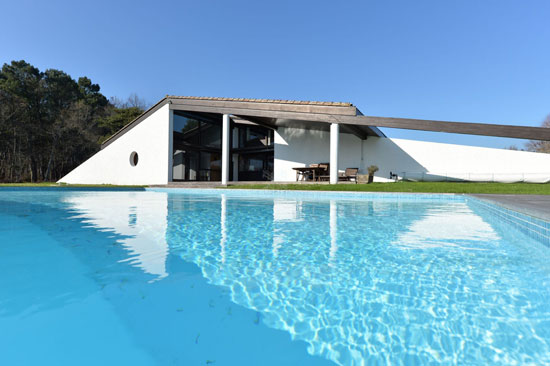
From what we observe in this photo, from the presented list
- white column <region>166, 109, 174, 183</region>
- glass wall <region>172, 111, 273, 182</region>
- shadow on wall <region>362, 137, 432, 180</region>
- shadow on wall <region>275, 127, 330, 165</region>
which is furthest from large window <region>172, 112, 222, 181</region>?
shadow on wall <region>362, 137, 432, 180</region>

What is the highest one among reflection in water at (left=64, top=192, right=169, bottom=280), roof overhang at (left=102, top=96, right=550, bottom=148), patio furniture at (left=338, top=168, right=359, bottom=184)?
roof overhang at (left=102, top=96, right=550, bottom=148)

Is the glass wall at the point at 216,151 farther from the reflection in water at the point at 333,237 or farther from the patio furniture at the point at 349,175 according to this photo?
the reflection in water at the point at 333,237

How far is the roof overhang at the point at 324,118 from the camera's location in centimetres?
1027

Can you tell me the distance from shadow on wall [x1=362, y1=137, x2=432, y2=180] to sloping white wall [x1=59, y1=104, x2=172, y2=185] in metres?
11.5

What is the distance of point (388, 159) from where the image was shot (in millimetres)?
15344

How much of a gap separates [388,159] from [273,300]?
1490cm

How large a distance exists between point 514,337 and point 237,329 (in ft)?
4.91

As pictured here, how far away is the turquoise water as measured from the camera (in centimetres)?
140

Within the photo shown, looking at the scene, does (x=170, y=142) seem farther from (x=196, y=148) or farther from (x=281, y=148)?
(x=281, y=148)

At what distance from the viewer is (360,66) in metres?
20.2

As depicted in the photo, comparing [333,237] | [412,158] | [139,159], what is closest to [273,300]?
[333,237]

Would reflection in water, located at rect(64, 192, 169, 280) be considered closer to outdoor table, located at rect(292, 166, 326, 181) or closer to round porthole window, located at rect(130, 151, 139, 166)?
outdoor table, located at rect(292, 166, 326, 181)

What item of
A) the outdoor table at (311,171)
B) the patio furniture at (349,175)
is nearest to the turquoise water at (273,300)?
the patio furniture at (349,175)

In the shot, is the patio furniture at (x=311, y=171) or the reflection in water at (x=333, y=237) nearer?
the reflection in water at (x=333, y=237)
